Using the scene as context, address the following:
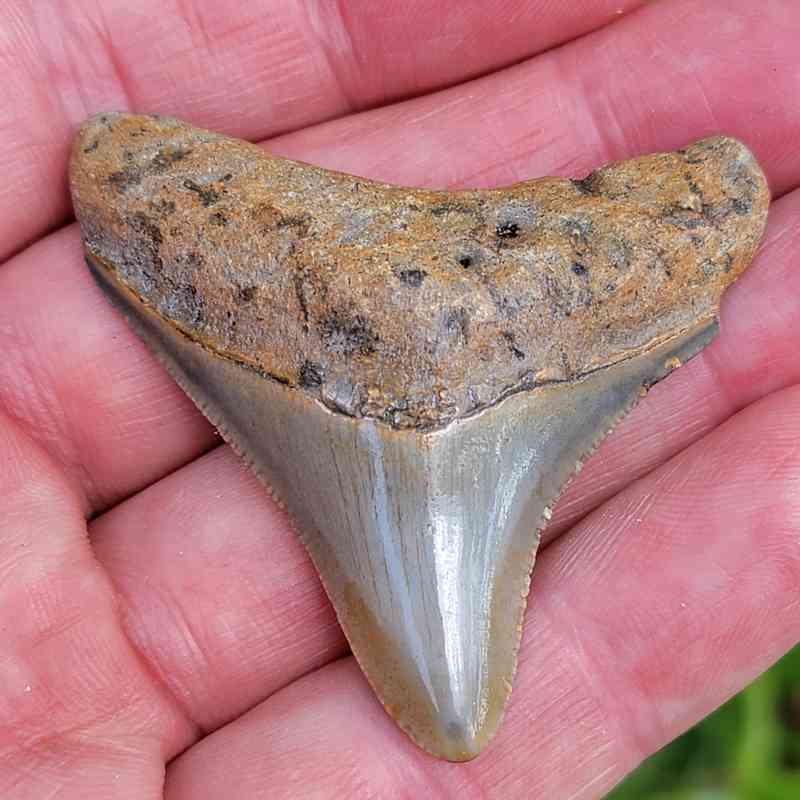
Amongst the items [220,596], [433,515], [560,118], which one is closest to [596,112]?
[560,118]

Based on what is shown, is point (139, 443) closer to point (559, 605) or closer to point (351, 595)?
point (351, 595)

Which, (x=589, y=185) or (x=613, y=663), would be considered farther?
(x=589, y=185)

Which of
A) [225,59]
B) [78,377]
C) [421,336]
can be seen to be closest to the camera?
[421,336]

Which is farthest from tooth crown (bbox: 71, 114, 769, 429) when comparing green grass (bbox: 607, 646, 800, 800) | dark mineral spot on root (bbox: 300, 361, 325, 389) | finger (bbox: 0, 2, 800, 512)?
green grass (bbox: 607, 646, 800, 800)

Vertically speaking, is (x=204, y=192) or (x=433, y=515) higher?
(x=204, y=192)

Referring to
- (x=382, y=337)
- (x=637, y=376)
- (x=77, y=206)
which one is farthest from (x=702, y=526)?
(x=77, y=206)

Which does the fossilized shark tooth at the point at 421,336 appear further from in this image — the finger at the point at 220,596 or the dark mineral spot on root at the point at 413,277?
the finger at the point at 220,596

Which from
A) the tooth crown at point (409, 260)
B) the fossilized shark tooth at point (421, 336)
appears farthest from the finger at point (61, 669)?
the tooth crown at point (409, 260)

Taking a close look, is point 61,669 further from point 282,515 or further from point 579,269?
point 579,269
